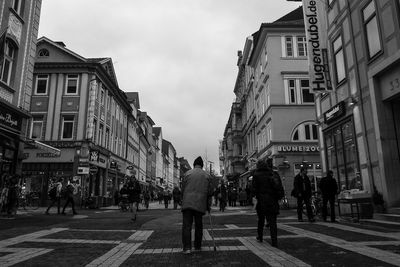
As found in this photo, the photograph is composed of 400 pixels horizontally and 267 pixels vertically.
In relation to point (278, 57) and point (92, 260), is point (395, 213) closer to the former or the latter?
point (92, 260)

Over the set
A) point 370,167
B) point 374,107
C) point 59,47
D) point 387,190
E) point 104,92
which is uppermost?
point 59,47

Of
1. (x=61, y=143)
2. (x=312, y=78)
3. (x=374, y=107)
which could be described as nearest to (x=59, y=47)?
(x=61, y=143)

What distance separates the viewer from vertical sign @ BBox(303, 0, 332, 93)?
15.7 metres

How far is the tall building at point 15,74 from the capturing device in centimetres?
1572

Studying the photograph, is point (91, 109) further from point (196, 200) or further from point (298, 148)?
point (196, 200)

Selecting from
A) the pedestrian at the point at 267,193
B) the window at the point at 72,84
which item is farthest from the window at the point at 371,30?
the window at the point at 72,84

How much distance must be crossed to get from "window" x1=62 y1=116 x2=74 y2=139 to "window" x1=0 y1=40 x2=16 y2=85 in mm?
14687

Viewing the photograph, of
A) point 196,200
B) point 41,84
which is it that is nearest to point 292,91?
point 41,84

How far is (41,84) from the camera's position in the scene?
3198 centimetres

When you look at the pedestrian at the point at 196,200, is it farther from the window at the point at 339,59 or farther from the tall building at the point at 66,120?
the tall building at the point at 66,120

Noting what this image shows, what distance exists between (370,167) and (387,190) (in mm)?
1378

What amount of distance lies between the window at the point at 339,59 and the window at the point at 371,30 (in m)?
2.08

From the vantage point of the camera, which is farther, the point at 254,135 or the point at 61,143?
the point at 254,135

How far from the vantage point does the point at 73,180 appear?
29.3 meters
